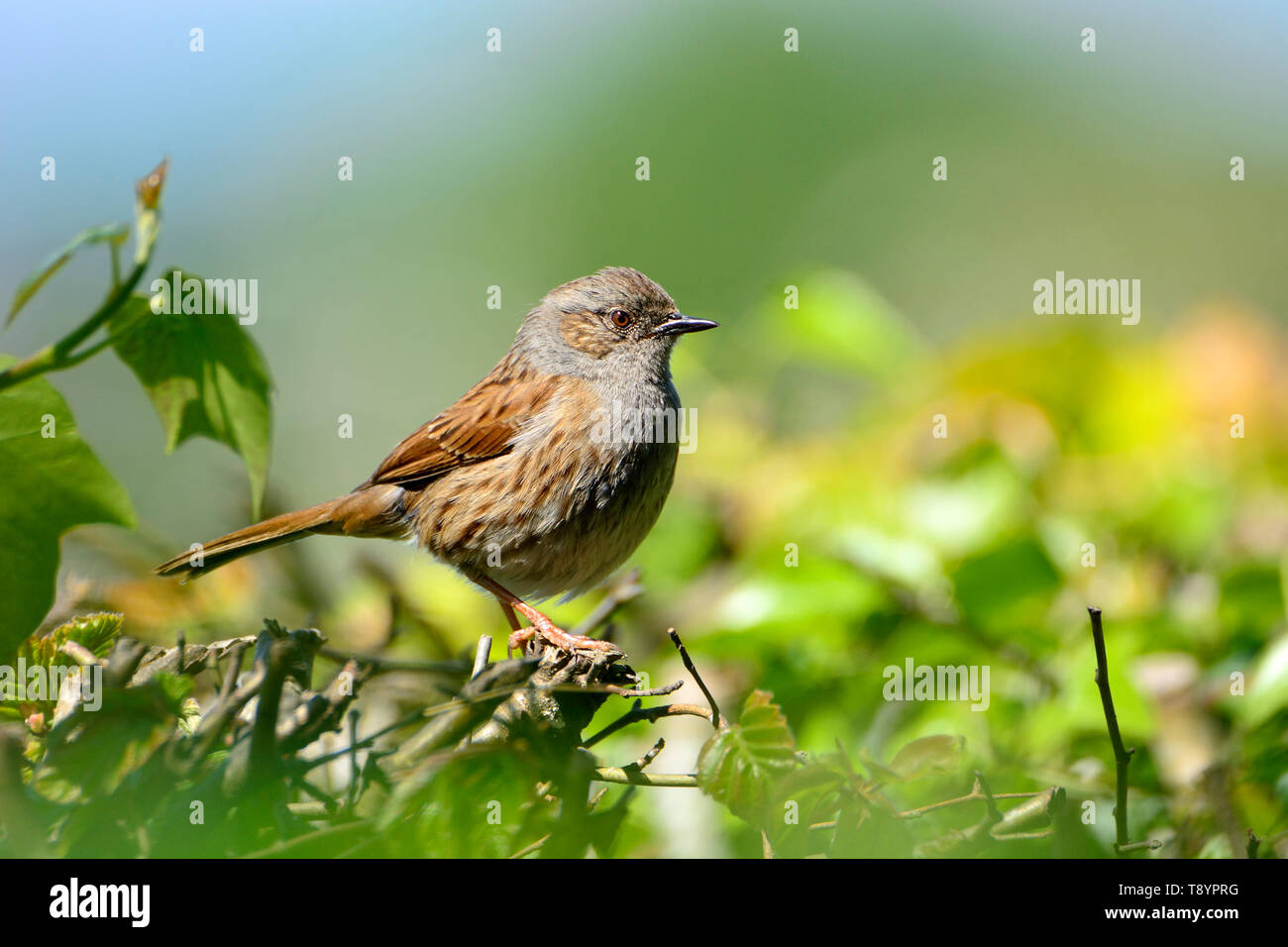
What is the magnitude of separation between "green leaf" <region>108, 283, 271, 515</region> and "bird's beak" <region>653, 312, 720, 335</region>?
2242 mm

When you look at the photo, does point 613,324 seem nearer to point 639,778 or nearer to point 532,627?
point 532,627

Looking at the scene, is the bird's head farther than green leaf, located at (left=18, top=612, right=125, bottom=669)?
Yes

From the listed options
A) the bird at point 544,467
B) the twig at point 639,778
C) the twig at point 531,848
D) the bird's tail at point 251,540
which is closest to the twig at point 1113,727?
the twig at point 639,778

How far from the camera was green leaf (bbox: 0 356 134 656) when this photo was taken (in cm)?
124

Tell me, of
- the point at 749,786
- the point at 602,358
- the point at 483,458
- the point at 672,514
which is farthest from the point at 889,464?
the point at 749,786

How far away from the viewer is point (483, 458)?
358 cm

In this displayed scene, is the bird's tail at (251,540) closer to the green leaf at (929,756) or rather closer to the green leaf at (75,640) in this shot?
the green leaf at (75,640)

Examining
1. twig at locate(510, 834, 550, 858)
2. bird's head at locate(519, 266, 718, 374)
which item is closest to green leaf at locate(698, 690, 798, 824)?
twig at locate(510, 834, 550, 858)

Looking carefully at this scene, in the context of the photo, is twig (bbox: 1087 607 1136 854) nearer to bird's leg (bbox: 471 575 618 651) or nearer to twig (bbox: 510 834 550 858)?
twig (bbox: 510 834 550 858)

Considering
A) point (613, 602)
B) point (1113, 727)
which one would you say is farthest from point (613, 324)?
point (1113, 727)

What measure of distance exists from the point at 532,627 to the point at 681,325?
4.30ft

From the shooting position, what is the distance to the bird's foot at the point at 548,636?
6.94 ft

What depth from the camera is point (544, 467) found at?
3.34m

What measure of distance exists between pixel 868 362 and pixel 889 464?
21.5 inches
